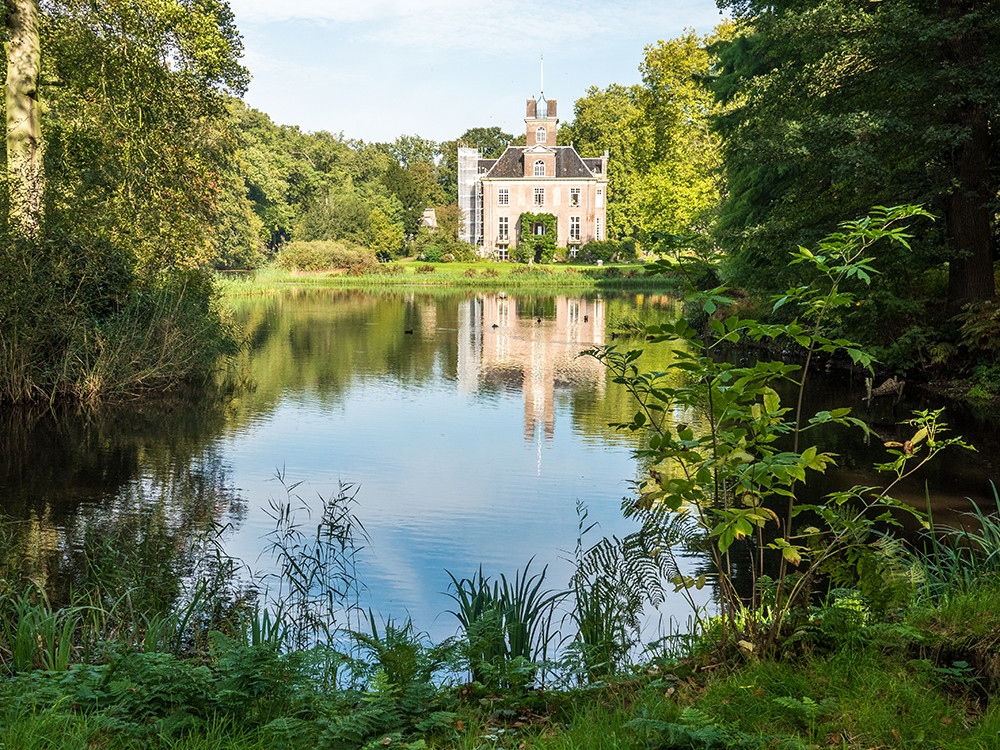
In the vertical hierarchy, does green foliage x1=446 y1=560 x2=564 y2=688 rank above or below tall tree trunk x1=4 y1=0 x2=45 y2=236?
below

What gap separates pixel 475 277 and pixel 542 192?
14.0 meters

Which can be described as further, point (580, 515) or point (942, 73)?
point (942, 73)

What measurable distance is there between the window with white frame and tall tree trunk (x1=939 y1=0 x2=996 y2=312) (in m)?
50.4

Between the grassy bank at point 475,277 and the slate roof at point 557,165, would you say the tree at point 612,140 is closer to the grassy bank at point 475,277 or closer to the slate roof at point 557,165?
the slate roof at point 557,165

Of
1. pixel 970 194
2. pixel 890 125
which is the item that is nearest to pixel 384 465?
pixel 890 125

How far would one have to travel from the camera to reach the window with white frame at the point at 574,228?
210 ft

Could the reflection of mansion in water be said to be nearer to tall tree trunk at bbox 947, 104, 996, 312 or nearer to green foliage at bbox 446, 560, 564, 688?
tall tree trunk at bbox 947, 104, 996, 312

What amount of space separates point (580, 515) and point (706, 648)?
400cm

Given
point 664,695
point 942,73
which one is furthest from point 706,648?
point 942,73

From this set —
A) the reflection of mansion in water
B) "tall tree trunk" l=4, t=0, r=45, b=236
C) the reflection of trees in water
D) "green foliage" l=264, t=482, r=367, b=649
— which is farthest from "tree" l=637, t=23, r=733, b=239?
"green foliage" l=264, t=482, r=367, b=649

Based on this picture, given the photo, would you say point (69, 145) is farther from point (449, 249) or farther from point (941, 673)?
point (449, 249)

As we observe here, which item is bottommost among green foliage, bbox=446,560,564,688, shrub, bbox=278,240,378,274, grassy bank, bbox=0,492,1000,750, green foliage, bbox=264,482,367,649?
green foliage, bbox=264,482,367,649

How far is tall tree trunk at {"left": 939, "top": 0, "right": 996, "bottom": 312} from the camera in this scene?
13.1 meters

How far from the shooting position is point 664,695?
3.59 meters
